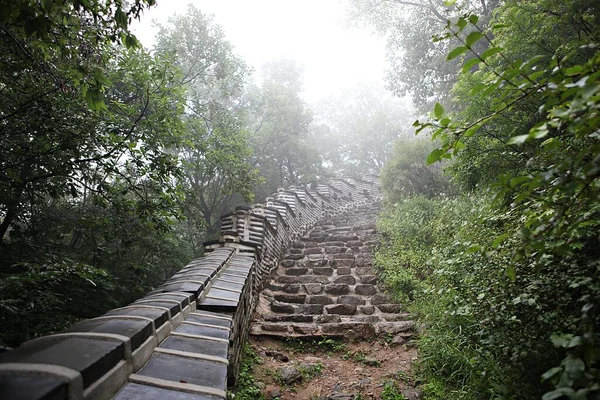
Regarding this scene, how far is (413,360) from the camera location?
11.3 feet

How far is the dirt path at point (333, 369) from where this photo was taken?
10.0ft

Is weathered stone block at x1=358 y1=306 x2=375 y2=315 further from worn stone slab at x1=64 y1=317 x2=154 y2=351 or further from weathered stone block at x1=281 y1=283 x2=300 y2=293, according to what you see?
worn stone slab at x1=64 y1=317 x2=154 y2=351

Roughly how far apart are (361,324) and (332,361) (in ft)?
2.38

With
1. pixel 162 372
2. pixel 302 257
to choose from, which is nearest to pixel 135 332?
pixel 162 372

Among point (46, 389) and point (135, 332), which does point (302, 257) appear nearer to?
point (135, 332)

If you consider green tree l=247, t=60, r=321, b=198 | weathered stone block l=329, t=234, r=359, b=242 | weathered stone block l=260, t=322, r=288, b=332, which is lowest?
weathered stone block l=260, t=322, r=288, b=332

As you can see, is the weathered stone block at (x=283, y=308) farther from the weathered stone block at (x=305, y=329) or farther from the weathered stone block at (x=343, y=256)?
the weathered stone block at (x=343, y=256)

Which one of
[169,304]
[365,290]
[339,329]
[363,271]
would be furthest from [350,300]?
[169,304]

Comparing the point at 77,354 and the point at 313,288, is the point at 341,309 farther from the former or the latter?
the point at 77,354

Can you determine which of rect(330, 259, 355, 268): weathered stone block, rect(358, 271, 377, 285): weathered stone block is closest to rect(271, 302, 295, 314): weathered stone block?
rect(358, 271, 377, 285): weathered stone block

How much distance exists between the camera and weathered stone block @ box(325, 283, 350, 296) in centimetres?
558

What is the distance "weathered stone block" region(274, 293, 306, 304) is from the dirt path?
1267 mm

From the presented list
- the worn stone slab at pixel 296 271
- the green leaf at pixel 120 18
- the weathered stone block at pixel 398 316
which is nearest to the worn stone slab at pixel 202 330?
the green leaf at pixel 120 18

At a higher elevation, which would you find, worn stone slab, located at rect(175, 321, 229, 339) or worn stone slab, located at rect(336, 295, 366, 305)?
worn stone slab, located at rect(336, 295, 366, 305)
